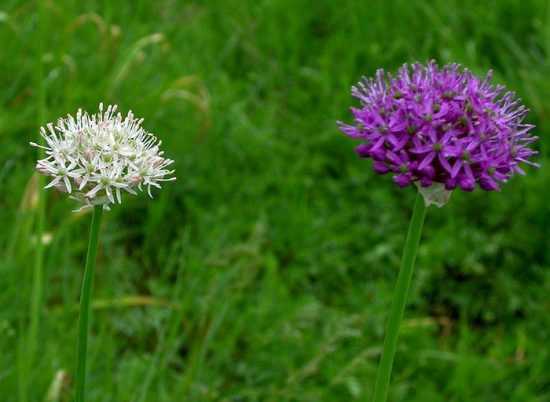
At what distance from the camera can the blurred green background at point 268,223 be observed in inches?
105

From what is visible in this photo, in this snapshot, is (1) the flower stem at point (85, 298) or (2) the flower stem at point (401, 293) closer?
(1) the flower stem at point (85, 298)

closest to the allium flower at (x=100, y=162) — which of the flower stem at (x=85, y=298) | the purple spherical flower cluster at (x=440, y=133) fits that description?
the flower stem at (x=85, y=298)

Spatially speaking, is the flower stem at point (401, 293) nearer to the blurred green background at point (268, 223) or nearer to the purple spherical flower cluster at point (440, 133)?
the purple spherical flower cluster at point (440, 133)

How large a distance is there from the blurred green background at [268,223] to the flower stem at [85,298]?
0.85 metres

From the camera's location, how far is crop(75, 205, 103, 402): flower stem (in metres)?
1.15

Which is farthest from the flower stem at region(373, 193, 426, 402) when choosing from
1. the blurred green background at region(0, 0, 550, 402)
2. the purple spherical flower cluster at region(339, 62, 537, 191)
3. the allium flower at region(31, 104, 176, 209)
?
the blurred green background at region(0, 0, 550, 402)

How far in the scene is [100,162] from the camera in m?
1.25

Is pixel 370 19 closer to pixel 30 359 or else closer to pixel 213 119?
pixel 213 119

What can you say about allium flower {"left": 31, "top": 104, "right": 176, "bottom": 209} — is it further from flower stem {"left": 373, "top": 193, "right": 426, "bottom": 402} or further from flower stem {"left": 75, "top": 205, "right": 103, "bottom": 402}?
flower stem {"left": 373, "top": 193, "right": 426, "bottom": 402}

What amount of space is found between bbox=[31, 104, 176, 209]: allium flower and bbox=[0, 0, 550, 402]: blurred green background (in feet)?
2.93

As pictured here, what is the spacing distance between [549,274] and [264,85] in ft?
5.35

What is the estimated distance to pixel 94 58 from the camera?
3.79 m

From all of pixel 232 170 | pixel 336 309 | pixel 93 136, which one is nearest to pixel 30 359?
pixel 93 136

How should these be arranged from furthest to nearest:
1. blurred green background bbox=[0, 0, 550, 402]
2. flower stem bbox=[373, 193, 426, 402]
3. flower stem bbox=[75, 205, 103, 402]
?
blurred green background bbox=[0, 0, 550, 402] < flower stem bbox=[373, 193, 426, 402] < flower stem bbox=[75, 205, 103, 402]
